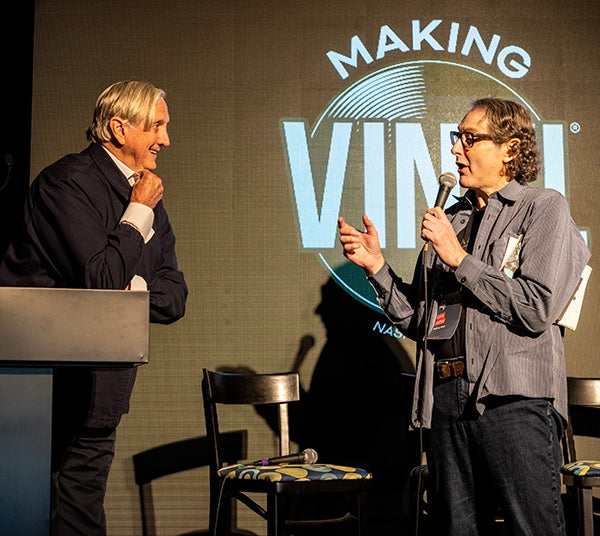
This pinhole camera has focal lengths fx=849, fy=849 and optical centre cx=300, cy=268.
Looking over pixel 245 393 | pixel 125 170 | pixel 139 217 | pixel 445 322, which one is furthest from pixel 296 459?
pixel 139 217

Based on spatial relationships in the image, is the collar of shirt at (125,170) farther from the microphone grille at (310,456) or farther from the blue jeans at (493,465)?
the microphone grille at (310,456)

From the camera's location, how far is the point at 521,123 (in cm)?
244

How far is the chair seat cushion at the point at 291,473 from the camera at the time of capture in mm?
3232

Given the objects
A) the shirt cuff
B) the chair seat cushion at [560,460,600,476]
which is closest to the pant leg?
the shirt cuff

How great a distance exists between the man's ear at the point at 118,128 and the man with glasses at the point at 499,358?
2.81 ft

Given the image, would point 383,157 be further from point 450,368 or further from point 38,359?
point 38,359

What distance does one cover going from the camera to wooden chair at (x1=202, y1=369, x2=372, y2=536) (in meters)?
3.21

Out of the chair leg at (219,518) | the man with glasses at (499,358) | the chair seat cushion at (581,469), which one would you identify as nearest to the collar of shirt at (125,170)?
the man with glasses at (499,358)

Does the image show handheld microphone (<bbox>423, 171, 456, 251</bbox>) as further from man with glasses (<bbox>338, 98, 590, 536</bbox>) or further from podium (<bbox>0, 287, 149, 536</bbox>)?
podium (<bbox>0, 287, 149, 536</bbox>)

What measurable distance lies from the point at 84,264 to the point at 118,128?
520 mm

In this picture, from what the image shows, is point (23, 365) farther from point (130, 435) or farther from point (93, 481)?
point (130, 435)

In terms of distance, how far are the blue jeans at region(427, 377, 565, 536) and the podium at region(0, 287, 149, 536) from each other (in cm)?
106

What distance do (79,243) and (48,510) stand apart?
→ 772mm

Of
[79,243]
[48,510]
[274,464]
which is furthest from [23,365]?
[274,464]
